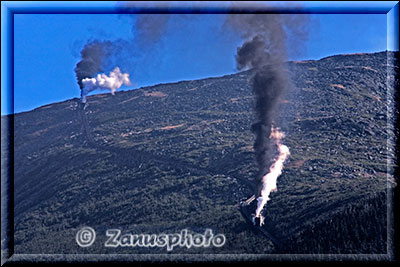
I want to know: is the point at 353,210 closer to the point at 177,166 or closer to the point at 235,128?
the point at 177,166

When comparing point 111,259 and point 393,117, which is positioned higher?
point 393,117

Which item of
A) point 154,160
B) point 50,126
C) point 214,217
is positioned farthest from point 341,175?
point 50,126

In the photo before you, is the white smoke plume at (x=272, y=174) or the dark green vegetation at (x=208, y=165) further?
the white smoke plume at (x=272, y=174)

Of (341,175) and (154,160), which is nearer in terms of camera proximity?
(341,175)

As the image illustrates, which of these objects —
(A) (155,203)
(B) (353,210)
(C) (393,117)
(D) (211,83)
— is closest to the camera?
(B) (353,210)

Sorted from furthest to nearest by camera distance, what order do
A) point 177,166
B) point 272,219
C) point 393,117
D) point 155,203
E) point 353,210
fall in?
point 393,117 → point 177,166 → point 155,203 → point 272,219 → point 353,210

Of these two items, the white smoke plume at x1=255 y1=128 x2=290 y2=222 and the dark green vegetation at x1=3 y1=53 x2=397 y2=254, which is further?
the white smoke plume at x1=255 y1=128 x2=290 y2=222

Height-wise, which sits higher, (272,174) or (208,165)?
(208,165)

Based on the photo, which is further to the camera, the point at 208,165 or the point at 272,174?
the point at 208,165
